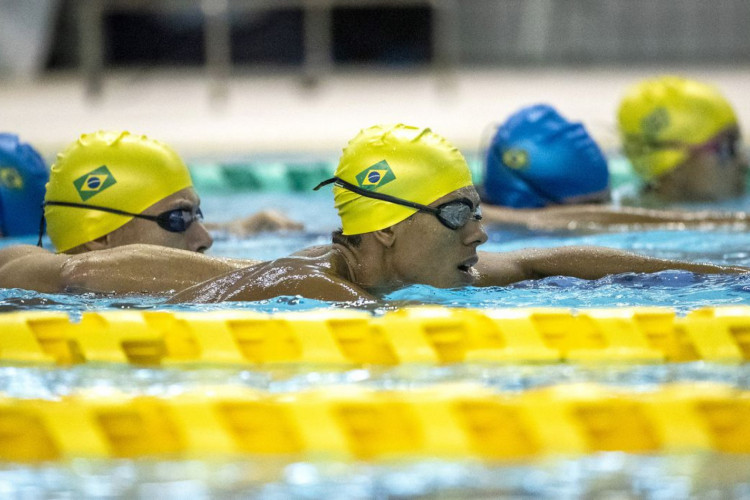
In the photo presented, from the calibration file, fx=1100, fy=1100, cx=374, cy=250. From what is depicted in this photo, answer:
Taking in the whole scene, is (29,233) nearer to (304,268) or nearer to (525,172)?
(304,268)

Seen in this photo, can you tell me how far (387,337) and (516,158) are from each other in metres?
2.50

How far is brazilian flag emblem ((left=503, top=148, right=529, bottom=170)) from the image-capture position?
567cm

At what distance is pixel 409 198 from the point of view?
3.72m

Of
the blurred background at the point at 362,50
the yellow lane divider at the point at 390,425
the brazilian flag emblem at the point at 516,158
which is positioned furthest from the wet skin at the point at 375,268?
the blurred background at the point at 362,50

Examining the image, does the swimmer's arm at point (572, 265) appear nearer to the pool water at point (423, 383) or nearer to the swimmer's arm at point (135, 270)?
the pool water at point (423, 383)

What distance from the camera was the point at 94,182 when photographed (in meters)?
4.30

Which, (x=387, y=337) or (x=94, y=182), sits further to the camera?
(x=94, y=182)

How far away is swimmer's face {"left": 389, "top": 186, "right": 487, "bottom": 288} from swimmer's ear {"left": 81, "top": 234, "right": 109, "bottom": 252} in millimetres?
1244

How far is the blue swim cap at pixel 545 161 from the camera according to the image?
222 inches

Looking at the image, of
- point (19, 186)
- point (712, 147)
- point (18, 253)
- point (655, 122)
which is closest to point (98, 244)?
point (18, 253)

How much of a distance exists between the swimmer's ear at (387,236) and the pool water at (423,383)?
174mm

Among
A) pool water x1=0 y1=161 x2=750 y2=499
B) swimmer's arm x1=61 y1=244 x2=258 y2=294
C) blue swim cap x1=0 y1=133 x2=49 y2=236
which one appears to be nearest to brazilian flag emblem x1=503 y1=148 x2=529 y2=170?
pool water x1=0 y1=161 x2=750 y2=499

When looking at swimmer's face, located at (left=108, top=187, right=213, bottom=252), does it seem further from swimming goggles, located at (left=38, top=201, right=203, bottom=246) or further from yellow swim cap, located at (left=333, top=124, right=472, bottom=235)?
yellow swim cap, located at (left=333, top=124, right=472, bottom=235)

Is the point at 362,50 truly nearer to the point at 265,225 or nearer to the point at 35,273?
the point at 265,225
